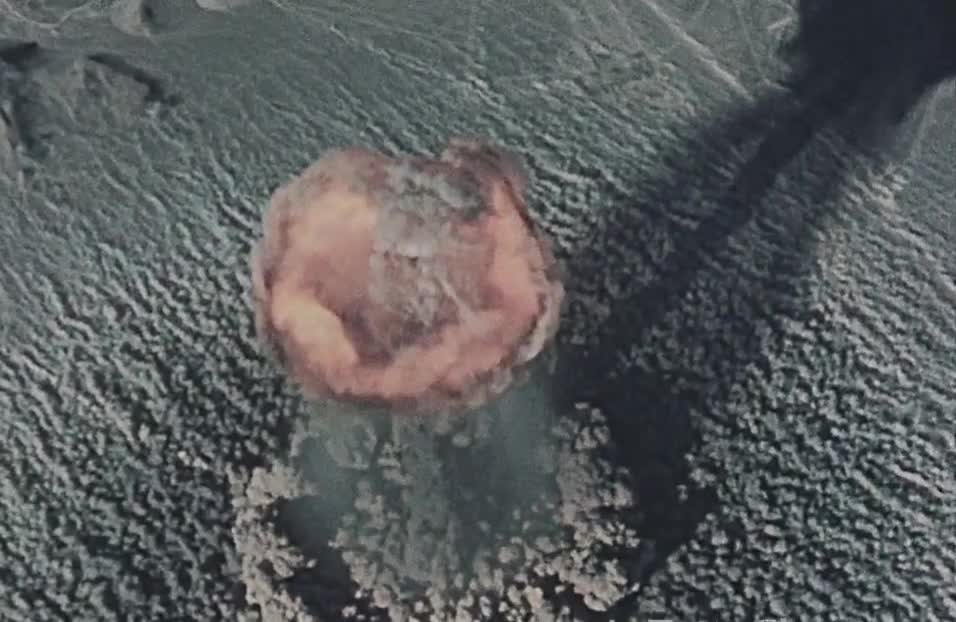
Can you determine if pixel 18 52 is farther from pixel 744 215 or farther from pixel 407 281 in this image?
pixel 744 215

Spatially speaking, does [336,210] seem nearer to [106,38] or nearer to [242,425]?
[242,425]

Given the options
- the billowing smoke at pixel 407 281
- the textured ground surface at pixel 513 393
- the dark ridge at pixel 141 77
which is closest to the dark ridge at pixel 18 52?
the textured ground surface at pixel 513 393

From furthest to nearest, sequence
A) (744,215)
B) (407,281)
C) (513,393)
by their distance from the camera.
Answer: (744,215) → (513,393) → (407,281)

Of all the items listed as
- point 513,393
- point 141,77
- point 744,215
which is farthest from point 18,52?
point 744,215

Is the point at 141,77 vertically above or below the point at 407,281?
below

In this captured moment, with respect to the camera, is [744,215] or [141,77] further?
[141,77]

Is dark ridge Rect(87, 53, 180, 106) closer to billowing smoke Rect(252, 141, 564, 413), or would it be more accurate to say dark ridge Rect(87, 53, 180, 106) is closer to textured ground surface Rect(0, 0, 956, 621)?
textured ground surface Rect(0, 0, 956, 621)

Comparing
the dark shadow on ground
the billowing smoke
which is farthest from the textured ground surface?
the billowing smoke
